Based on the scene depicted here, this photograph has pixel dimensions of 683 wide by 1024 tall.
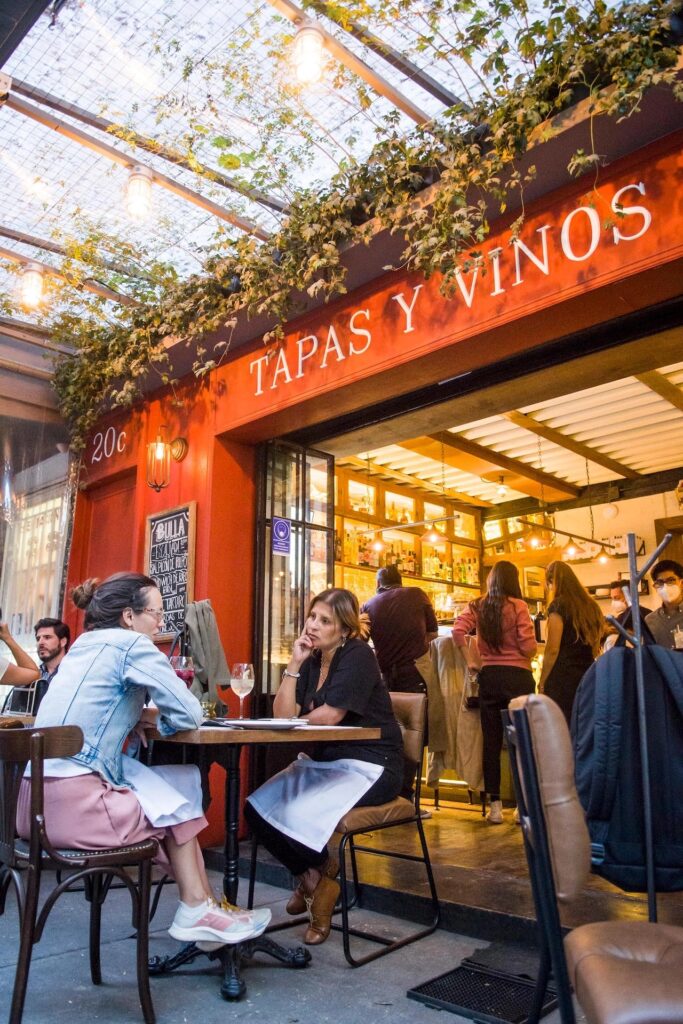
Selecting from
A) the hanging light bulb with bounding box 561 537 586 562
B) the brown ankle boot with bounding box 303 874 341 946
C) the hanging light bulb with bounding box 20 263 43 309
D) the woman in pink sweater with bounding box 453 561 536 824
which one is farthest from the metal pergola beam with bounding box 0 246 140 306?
the hanging light bulb with bounding box 561 537 586 562

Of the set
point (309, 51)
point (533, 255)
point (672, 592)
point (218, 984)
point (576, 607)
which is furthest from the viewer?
point (576, 607)

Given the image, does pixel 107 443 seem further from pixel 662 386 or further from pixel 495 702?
pixel 662 386

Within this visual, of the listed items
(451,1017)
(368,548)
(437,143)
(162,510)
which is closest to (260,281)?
(437,143)

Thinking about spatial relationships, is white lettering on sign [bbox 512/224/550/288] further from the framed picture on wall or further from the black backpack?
the framed picture on wall

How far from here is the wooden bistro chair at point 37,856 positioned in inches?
80.9

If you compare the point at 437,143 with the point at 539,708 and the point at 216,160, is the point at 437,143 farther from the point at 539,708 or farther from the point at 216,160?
the point at 539,708

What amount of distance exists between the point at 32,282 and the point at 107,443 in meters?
1.45

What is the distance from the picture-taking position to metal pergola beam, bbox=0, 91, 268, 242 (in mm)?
3912

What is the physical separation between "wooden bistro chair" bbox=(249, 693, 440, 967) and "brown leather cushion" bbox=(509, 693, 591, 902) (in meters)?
1.26

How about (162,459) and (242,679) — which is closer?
(242,679)

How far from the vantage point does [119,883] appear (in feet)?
13.1

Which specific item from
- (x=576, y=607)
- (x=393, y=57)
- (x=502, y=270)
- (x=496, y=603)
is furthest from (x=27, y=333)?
(x=576, y=607)

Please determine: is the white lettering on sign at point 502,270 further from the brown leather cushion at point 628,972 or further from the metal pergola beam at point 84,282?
the brown leather cushion at point 628,972

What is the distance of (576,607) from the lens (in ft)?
15.4
